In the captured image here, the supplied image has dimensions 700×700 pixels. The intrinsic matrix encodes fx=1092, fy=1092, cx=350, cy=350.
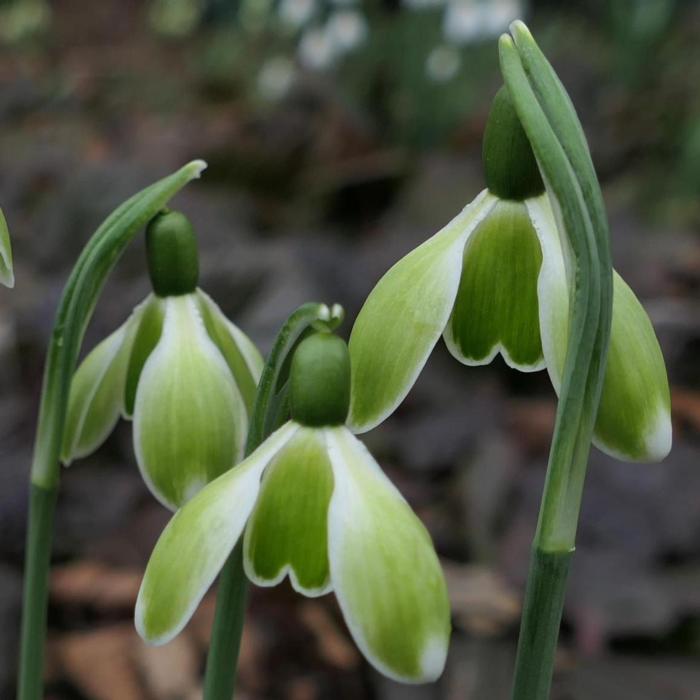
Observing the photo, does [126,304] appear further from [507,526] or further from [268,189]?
[268,189]

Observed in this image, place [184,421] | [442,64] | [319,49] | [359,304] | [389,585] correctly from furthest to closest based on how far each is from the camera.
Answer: [319,49], [442,64], [359,304], [184,421], [389,585]

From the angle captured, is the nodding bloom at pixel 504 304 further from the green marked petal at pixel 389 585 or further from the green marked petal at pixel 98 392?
the green marked petal at pixel 98 392

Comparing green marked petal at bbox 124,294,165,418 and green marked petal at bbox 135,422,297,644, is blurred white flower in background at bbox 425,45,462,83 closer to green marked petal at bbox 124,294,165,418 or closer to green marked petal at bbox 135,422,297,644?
green marked petal at bbox 124,294,165,418

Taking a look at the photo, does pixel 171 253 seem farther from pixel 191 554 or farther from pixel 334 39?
pixel 334 39

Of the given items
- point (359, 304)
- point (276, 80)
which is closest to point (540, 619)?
point (359, 304)

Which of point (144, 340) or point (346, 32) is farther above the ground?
point (346, 32)
